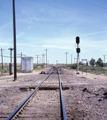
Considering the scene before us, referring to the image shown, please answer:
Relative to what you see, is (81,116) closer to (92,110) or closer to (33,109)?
(92,110)

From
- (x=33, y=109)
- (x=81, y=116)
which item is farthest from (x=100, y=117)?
(x=33, y=109)

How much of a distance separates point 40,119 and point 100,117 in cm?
200

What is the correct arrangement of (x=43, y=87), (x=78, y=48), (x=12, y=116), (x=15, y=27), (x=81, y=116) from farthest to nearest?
(x=78, y=48), (x=15, y=27), (x=43, y=87), (x=81, y=116), (x=12, y=116)

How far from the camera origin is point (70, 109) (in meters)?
6.29

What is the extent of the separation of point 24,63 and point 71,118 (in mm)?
29829

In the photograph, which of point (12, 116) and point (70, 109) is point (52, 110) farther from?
point (12, 116)

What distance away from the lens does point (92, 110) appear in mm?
6230

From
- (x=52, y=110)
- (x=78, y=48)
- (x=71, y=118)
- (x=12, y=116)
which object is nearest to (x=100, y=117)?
(x=71, y=118)

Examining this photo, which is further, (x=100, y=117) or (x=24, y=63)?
(x=24, y=63)

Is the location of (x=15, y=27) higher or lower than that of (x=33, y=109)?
higher

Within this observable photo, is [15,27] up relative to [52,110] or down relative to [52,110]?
up

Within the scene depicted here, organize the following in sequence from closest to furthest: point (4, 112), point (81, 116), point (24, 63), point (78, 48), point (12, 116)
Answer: point (12, 116) → point (81, 116) → point (4, 112) → point (78, 48) → point (24, 63)

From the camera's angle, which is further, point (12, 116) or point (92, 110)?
point (92, 110)

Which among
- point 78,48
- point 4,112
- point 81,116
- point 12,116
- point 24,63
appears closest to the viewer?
point 12,116
